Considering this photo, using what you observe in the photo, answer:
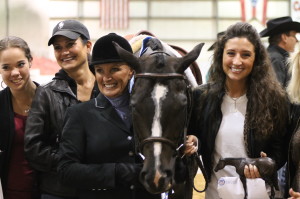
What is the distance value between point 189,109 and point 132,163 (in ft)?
1.14

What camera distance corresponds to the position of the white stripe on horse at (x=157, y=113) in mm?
1774

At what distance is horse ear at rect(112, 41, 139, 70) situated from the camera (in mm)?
1947

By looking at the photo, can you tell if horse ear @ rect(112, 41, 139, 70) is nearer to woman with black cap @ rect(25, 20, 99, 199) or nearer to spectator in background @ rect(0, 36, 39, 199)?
woman with black cap @ rect(25, 20, 99, 199)

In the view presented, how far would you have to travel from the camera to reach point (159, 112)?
1824mm

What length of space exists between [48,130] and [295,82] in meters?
1.29

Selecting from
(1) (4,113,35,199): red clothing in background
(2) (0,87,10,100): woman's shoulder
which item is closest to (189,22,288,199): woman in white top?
(1) (4,113,35,199): red clothing in background

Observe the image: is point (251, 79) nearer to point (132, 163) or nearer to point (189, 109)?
point (189, 109)

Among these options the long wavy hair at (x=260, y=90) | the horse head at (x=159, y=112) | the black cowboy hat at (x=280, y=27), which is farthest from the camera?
the black cowboy hat at (x=280, y=27)

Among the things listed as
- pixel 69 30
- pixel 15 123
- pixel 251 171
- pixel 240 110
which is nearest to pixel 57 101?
pixel 15 123

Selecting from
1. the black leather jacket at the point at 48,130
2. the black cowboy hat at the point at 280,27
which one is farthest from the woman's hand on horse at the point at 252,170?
the black cowboy hat at the point at 280,27

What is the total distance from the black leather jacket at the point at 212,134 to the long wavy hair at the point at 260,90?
4cm

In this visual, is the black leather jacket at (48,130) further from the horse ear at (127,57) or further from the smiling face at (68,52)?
the horse ear at (127,57)

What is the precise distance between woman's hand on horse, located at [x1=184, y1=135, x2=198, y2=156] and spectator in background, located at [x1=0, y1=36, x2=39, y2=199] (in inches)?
36.4

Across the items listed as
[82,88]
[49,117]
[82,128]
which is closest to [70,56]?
[82,88]
